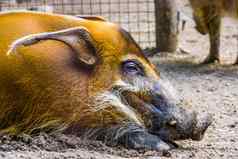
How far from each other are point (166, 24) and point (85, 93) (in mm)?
4098

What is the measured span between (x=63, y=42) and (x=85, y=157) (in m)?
0.52

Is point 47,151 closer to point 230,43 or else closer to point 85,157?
point 85,157

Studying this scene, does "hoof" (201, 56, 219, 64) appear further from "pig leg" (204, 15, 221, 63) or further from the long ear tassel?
the long ear tassel

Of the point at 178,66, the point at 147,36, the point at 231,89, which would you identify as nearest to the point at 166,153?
the point at 231,89

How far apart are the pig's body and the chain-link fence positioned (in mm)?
4351

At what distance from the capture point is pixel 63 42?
10.1 feet

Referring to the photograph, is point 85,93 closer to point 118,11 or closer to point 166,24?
point 166,24

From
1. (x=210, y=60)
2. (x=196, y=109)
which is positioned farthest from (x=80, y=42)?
(x=210, y=60)

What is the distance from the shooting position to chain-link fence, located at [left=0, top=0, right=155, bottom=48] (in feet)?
25.5

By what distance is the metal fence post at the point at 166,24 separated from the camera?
6.99 meters

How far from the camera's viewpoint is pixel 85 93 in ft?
9.93

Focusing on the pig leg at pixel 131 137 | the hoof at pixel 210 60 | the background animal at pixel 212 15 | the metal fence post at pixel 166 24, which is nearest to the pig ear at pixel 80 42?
the pig leg at pixel 131 137

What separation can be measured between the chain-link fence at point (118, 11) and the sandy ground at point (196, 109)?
44 cm

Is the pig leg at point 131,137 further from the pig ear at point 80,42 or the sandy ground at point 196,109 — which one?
the pig ear at point 80,42
